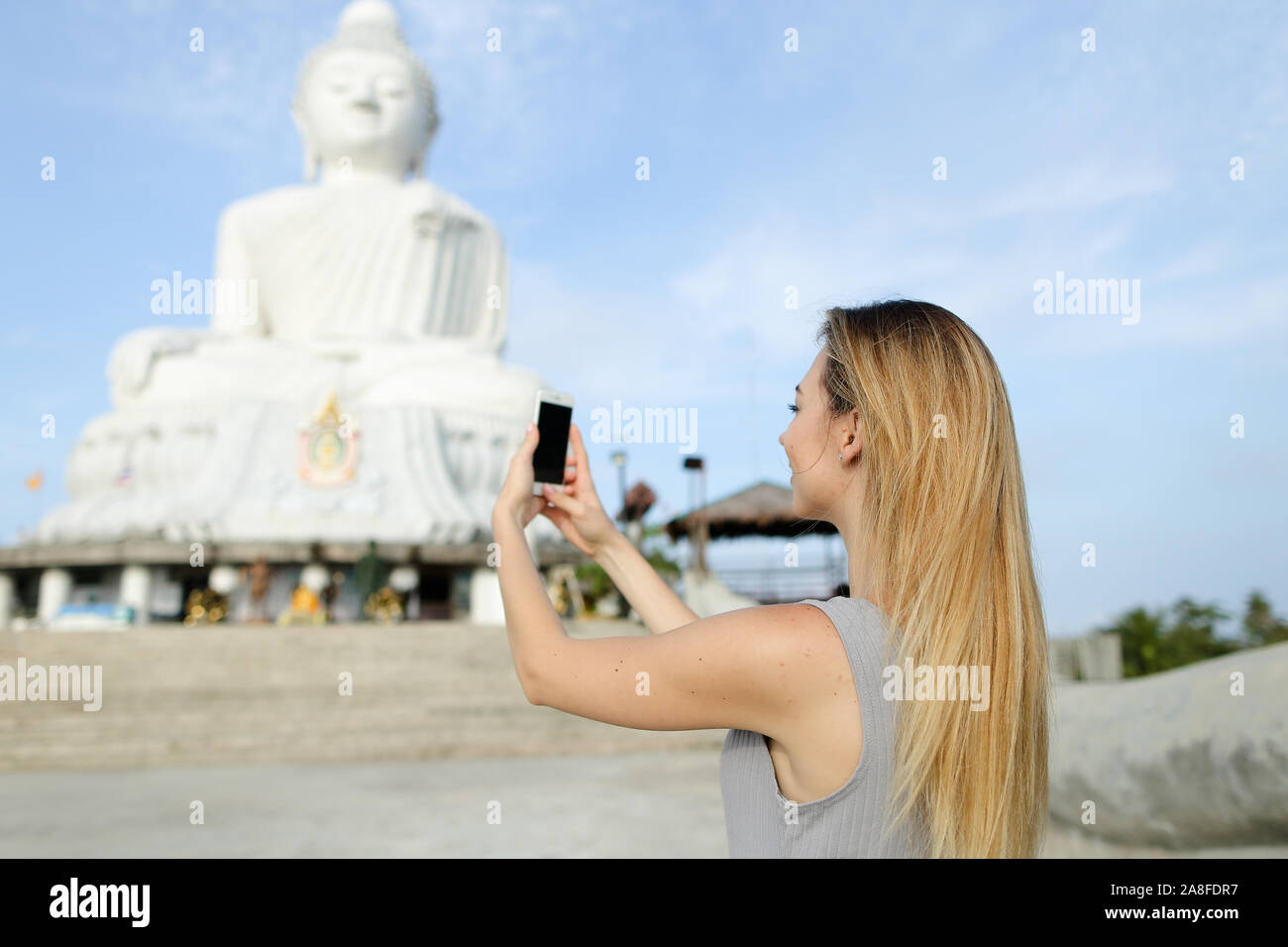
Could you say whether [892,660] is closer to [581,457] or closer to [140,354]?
[581,457]

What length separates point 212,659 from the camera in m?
11.7

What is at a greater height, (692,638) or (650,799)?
(692,638)

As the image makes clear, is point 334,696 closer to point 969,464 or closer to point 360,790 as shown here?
point 360,790

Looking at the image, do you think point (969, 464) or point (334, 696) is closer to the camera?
point (969, 464)

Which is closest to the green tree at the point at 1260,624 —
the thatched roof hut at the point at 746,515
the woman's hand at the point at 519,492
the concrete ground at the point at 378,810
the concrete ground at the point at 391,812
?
the concrete ground at the point at 391,812

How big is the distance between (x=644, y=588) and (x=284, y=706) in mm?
9107

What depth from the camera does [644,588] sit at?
1.73m

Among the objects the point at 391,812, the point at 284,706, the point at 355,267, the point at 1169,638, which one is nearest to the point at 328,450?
the point at 355,267

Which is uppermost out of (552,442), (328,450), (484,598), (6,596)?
(328,450)

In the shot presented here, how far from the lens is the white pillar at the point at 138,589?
18.3m

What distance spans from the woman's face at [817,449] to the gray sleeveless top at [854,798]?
0.70ft

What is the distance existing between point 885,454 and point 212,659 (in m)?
11.9

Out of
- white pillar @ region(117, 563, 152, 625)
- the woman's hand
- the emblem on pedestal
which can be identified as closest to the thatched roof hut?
the emblem on pedestal

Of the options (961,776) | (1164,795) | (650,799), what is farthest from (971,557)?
(650,799)
